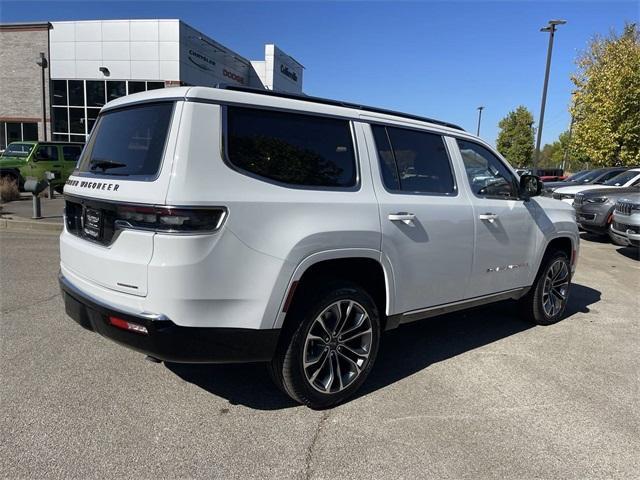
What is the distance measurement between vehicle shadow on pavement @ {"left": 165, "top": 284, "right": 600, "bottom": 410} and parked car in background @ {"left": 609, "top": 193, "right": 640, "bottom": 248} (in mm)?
4082

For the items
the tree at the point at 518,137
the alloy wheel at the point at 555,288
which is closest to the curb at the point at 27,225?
the alloy wheel at the point at 555,288

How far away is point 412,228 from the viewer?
3.68 metres

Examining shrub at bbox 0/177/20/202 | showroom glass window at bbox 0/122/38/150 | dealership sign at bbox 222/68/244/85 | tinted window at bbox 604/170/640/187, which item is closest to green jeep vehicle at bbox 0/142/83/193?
shrub at bbox 0/177/20/202

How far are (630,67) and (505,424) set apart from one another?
76.2ft

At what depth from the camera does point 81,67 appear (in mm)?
27906

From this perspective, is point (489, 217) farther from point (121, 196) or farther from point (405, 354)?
point (121, 196)

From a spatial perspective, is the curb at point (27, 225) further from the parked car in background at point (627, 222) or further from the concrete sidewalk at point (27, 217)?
the parked car in background at point (627, 222)

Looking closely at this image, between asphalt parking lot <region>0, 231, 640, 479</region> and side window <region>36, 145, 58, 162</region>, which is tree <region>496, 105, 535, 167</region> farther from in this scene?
asphalt parking lot <region>0, 231, 640, 479</region>

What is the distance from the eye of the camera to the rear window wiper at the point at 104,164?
3134mm

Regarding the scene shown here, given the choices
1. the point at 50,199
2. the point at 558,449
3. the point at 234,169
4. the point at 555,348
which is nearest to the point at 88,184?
the point at 234,169

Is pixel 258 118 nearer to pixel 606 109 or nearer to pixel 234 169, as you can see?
pixel 234 169

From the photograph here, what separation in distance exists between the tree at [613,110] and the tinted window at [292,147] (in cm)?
2279

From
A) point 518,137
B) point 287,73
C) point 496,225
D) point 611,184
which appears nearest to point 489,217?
point 496,225

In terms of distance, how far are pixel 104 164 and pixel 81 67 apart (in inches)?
1133
